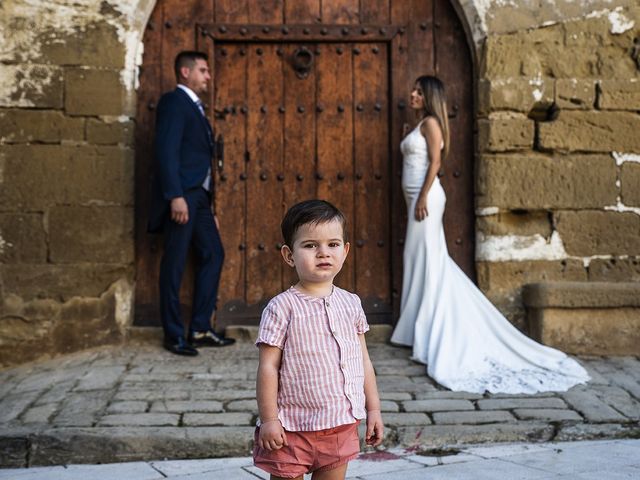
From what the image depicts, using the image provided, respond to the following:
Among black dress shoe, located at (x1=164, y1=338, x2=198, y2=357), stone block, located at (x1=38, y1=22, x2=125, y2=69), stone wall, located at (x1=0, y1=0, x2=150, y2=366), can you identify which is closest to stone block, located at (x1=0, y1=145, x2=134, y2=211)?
stone wall, located at (x1=0, y1=0, x2=150, y2=366)

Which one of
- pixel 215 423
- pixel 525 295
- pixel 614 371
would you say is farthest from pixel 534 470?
pixel 525 295

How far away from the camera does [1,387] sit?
4.30 metres

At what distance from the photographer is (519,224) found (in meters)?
5.05

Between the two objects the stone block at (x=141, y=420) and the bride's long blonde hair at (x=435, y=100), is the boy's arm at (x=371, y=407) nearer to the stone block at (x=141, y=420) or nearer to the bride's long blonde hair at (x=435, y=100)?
the stone block at (x=141, y=420)

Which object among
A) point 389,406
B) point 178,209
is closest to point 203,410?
point 389,406

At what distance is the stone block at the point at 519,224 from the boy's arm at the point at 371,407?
2972mm

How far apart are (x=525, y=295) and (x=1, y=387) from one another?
10.2 feet

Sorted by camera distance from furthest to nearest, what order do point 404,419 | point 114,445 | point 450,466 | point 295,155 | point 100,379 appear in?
point 295,155 < point 100,379 < point 404,419 < point 114,445 < point 450,466

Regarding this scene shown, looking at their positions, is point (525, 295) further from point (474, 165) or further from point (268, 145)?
point (268, 145)

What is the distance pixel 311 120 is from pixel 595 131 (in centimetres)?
180

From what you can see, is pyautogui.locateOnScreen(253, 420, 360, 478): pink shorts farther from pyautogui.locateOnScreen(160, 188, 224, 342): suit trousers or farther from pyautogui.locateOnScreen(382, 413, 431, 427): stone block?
pyautogui.locateOnScreen(160, 188, 224, 342): suit trousers

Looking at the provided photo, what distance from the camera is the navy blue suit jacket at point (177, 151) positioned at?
15.5 ft

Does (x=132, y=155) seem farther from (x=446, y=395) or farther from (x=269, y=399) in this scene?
(x=269, y=399)

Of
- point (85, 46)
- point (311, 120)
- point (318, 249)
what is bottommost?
point (318, 249)
